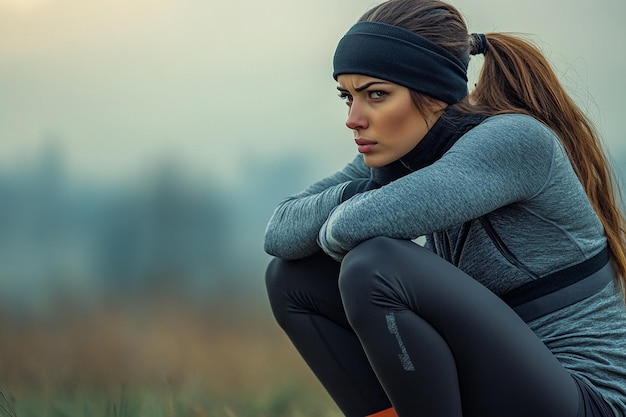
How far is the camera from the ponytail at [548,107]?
1.53 m

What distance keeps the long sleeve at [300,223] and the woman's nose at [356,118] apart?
0.42ft

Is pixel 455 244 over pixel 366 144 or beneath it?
beneath

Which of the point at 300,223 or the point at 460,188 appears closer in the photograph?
the point at 460,188

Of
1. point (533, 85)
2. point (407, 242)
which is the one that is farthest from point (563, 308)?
point (533, 85)

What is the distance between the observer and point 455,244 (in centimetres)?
153

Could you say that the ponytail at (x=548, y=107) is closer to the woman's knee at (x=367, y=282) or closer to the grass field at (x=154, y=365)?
the woman's knee at (x=367, y=282)

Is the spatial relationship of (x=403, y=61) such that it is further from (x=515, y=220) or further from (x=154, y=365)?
(x=154, y=365)

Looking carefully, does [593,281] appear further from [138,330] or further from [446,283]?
[138,330]

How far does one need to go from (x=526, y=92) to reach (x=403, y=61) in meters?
0.21

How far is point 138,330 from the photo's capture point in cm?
234

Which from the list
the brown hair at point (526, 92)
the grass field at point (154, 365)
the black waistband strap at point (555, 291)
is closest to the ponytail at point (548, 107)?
the brown hair at point (526, 92)

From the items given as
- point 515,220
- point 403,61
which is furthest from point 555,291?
point 403,61

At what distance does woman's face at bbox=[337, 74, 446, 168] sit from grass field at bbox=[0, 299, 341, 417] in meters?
0.90

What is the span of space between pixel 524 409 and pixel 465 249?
0.29 metres
